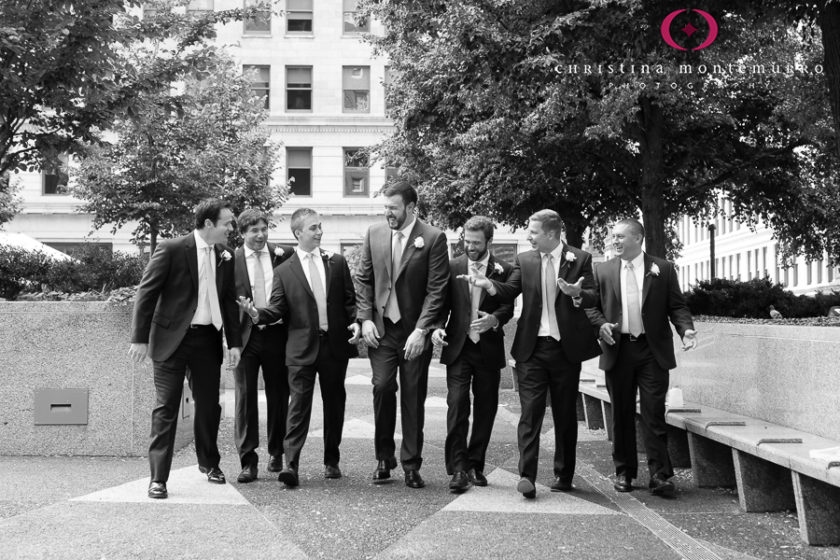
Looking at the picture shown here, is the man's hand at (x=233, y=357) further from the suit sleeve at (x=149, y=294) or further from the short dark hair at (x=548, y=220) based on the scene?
the short dark hair at (x=548, y=220)

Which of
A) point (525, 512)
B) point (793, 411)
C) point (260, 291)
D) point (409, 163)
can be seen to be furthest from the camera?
point (409, 163)

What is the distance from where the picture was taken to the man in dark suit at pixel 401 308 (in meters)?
8.12

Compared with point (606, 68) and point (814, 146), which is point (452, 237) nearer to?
point (814, 146)

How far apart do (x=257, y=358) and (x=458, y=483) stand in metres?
1.95

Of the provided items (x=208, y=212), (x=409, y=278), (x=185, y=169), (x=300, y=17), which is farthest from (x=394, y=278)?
(x=300, y=17)

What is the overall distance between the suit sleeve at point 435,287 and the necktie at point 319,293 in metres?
0.81

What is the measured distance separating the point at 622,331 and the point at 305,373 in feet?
A: 7.96

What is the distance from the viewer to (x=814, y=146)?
71.1 feet

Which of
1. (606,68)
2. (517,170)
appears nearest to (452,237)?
(517,170)

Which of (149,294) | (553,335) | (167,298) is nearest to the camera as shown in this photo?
(149,294)

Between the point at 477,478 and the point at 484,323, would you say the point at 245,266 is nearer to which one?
the point at 484,323

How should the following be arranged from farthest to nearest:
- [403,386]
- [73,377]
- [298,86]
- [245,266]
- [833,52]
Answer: [298,86]
[833,52]
[73,377]
[245,266]
[403,386]

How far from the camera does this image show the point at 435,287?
320 inches

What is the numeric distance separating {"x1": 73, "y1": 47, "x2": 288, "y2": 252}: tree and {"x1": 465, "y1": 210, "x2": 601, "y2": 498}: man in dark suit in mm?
21362
